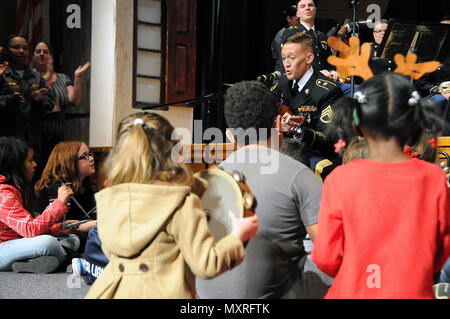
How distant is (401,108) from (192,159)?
2368 mm

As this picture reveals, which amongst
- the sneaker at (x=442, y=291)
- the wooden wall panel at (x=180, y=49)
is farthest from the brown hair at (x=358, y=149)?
the wooden wall panel at (x=180, y=49)

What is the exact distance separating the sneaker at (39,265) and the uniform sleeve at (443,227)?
8.14 feet

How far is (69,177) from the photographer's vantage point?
3.80m

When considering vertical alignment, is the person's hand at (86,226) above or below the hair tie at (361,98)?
below

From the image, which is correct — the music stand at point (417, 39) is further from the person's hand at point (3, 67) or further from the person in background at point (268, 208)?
the person's hand at point (3, 67)

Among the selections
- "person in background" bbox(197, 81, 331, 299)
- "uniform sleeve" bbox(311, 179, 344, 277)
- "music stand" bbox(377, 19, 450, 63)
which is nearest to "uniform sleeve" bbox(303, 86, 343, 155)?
"music stand" bbox(377, 19, 450, 63)

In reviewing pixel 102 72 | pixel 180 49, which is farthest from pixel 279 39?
pixel 102 72

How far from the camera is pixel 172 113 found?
21.5ft

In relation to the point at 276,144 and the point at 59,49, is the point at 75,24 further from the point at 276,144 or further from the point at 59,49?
the point at 276,144

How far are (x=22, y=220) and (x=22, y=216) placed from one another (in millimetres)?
25

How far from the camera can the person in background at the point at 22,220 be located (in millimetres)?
3324

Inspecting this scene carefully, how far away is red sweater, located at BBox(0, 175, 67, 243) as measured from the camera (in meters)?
3.29

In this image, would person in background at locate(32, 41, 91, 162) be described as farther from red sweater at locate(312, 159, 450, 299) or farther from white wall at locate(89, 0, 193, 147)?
red sweater at locate(312, 159, 450, 299)
